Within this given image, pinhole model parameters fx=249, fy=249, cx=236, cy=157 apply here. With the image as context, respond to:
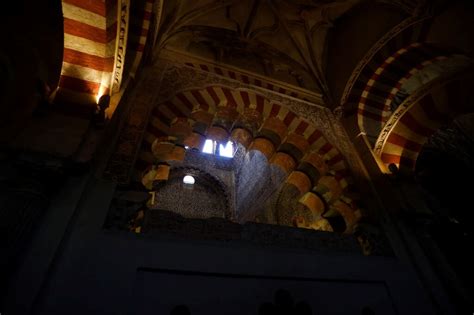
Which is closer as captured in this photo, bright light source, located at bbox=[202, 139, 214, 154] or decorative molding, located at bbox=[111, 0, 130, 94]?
decorative molding, located at bbox=[111, 0, 130, 94]

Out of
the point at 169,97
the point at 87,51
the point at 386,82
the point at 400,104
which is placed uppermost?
the point at 386,82

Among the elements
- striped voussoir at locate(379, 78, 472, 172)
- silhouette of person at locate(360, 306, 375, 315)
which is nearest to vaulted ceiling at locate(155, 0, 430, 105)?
striped voussoir at locate(379, 78, 472, 172)

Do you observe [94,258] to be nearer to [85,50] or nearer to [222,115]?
[85,50]

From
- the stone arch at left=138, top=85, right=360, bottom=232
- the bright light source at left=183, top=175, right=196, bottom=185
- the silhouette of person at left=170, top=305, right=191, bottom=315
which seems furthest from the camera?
the bright light source at left=183, top=175, right=196, bottom=185

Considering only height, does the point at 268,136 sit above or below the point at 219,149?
below

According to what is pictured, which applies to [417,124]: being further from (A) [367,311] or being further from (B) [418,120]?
(A) [367,311]

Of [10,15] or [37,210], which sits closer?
[37,210]

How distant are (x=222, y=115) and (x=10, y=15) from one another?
8.89 feet

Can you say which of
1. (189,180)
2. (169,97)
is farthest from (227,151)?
(169,97)

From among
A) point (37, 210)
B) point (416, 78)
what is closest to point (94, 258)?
point (37, 210)

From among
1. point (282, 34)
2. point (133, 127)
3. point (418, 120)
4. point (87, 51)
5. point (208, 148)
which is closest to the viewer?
point (87, 51)

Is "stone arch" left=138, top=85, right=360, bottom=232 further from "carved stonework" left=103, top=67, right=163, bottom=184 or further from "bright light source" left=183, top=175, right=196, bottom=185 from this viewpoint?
"bright light source" left=183, top=175, right=196, bottom=185

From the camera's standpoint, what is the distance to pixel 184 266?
73.5 inches

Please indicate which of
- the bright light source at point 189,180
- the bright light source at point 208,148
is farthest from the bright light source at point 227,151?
the bright light source at point 189,180
